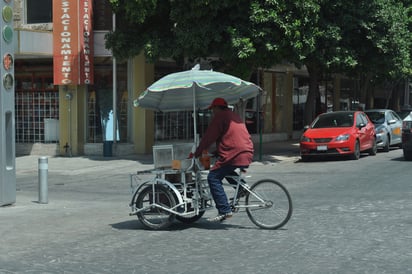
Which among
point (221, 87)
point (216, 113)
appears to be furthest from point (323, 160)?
point (216, 113)

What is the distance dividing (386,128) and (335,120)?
3.27 meters

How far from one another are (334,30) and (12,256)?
15.0 meters

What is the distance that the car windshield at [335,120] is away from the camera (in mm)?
19734

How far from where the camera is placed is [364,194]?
11516 mm

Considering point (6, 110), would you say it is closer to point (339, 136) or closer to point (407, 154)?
point (339, 136)

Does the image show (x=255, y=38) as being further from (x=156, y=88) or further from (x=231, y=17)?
(x=156, y=88)

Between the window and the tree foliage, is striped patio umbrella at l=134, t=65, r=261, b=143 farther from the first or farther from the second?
the window

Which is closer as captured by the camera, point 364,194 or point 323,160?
point 364,194

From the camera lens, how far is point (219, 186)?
825 cm

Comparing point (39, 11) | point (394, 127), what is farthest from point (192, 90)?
point (394, 127)

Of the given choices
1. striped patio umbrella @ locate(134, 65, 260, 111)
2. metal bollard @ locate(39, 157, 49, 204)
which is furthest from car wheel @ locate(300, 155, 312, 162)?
metal bollard @ locate(39, 157, 49, 204)

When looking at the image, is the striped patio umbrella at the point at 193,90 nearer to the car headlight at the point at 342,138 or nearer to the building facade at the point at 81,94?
the car headlight at the point at 342,138

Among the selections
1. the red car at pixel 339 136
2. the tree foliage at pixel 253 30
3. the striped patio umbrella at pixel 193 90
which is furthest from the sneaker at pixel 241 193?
the red car at pixel 339 136

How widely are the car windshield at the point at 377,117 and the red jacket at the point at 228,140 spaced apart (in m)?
15.4
